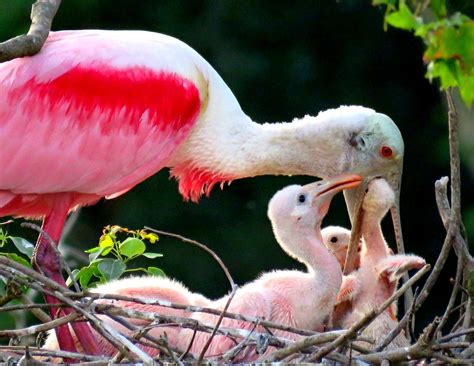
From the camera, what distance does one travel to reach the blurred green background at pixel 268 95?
15.3m

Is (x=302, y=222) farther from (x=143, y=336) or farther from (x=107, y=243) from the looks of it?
(x=143, y=336)

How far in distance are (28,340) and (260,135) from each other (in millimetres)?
2057

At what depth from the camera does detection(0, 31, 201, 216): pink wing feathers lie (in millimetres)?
8805

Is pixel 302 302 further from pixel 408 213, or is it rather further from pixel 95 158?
pixel 408 213

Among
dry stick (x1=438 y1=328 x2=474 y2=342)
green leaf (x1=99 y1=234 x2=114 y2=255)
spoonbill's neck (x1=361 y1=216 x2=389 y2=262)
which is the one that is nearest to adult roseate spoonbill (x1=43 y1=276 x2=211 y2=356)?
green leaf (x1=99 y1=234 x2=114 y2=255)

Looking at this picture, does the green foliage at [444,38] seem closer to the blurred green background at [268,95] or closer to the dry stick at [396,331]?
the dry stick at [396,331]

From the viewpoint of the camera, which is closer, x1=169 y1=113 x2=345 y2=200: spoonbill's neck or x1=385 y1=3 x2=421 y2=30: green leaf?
x1=385 y1=3 x2=421 y2=30: green leaf

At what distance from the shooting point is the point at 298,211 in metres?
8.42

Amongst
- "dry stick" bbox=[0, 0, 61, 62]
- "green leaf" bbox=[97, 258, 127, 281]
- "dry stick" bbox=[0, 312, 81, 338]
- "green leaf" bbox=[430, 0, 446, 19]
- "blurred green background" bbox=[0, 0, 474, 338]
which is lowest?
"blurred green background" bbox=[0, 0, 474, 338]

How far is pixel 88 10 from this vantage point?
1645cm

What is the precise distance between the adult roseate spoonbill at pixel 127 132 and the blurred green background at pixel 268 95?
5474 millimetres

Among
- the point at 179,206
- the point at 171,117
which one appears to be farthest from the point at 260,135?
the point at 179,206

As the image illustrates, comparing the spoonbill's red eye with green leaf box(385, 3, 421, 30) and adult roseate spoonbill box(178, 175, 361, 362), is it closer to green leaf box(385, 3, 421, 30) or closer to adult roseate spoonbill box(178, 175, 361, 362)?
adult roseate spoonbill box(178, 175, 361, 362)

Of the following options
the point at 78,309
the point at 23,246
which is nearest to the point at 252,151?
the point at 23,246
